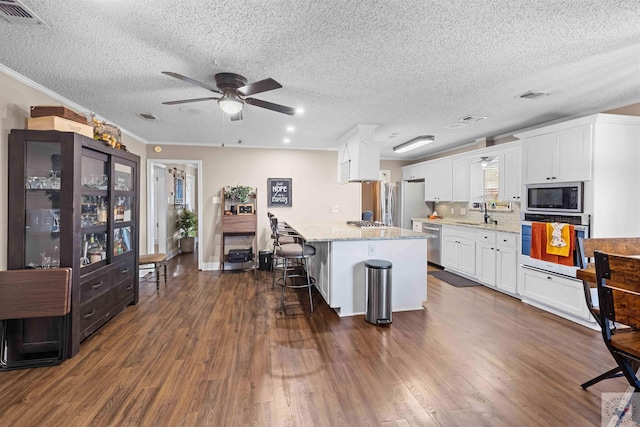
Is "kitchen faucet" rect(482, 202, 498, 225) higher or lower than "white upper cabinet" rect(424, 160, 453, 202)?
lower

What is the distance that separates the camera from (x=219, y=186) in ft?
19.0

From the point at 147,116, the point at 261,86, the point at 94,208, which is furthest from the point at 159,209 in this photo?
the point at 261,86

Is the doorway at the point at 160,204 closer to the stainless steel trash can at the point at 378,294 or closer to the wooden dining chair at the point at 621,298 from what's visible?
the stainless steel trash can at the point at 378,294

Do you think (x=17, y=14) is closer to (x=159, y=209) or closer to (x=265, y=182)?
(x=265, y=182)

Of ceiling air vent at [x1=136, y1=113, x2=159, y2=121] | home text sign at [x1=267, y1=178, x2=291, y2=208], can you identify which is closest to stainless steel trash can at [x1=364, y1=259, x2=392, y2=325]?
home text sign at [x1=267, y1=178, x2=291, y2=208]

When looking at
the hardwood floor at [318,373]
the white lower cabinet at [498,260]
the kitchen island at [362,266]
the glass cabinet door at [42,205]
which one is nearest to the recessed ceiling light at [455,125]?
the white lower cabinet at [498,260]

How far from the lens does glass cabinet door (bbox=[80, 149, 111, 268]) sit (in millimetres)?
2830

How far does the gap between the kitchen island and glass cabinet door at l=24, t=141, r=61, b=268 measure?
235 cm

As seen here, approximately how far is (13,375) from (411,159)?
7530mm

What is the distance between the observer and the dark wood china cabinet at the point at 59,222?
2420 mm

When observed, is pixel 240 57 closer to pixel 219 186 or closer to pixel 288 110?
pixel 288 110

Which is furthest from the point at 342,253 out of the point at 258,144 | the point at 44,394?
the point at 258,144

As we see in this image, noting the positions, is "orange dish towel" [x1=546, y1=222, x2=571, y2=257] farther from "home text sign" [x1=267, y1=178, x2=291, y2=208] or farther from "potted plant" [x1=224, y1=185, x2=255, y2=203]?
"potted plant" [x1=224, y1=185, x2=255, y2=203]

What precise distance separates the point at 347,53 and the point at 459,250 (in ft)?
13.4
